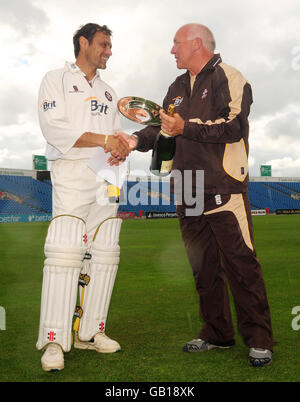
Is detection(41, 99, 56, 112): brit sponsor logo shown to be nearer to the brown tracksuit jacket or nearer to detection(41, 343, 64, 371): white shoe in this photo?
the brown tracksuit jacket

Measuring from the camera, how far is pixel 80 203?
10.5 ft

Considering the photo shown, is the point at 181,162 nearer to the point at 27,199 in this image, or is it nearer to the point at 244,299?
the point at 244,299

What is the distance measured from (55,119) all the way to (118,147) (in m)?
0.46

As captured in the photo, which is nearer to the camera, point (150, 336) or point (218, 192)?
point (218, 192)

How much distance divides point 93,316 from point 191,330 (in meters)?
0.96

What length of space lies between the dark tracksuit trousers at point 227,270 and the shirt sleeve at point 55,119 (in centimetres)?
93

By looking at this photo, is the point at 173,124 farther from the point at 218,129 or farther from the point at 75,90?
the point at 75,90

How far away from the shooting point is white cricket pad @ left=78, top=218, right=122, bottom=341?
10.9ft

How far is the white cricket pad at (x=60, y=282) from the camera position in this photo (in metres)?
3.04

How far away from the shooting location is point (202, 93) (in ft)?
10.6

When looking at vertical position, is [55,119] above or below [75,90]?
below
